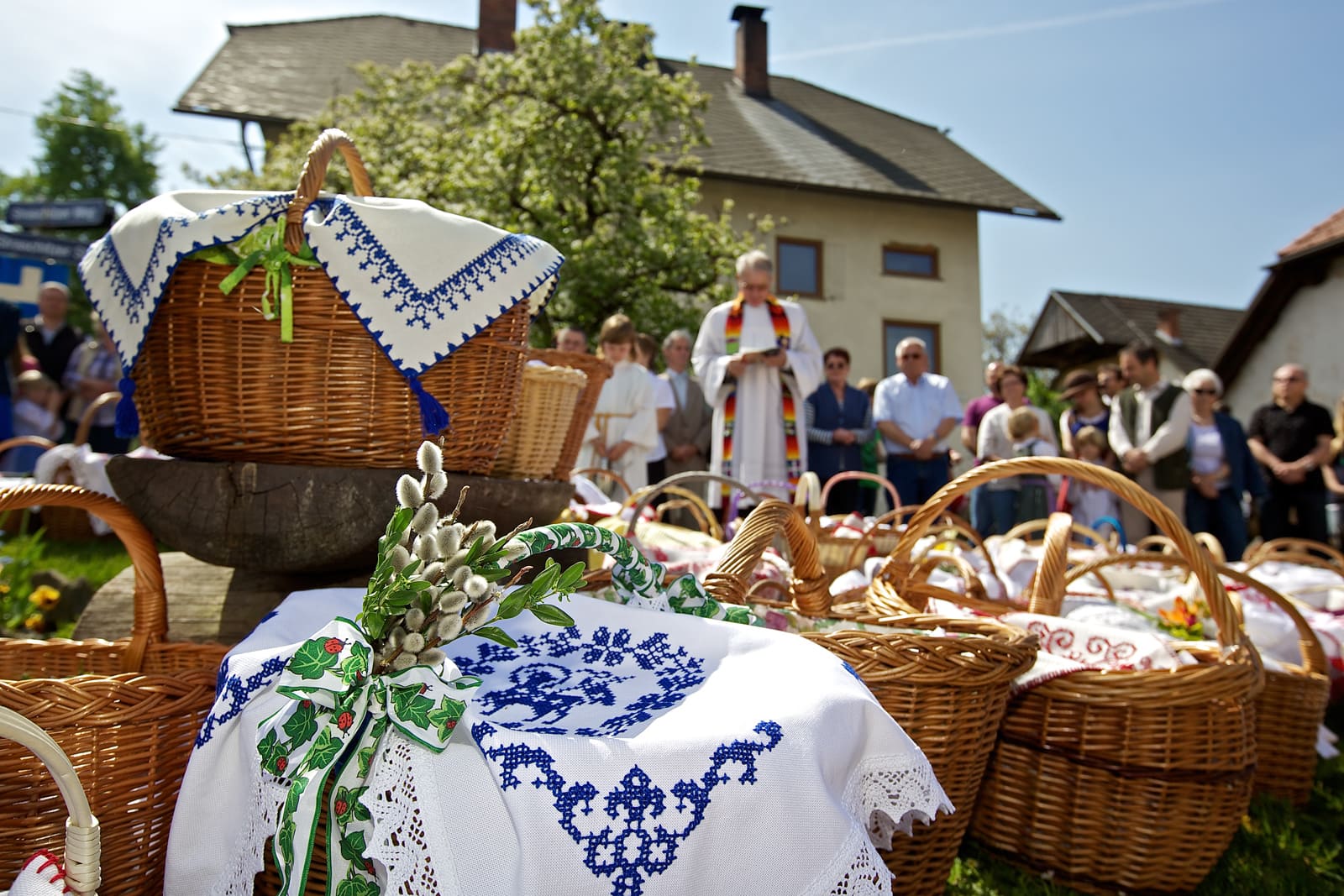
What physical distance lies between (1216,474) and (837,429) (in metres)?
2.43

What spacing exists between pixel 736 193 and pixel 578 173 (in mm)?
5196

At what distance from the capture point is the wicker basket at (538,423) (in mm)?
2672

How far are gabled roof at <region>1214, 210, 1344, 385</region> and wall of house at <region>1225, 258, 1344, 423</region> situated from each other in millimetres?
120

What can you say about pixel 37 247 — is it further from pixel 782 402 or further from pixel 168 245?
pixel 168 245

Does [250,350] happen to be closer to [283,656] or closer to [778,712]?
[283,656]

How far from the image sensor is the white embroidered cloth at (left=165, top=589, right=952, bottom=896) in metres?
1.09

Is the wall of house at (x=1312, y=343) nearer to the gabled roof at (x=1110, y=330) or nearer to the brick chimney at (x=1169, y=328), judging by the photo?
the gabled roof at (x=1110, y=330)

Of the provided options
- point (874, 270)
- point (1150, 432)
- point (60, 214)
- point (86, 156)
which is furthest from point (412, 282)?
point (86, 156)

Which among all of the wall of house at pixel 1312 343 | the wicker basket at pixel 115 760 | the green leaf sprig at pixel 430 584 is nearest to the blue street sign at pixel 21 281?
the wicker basket at pixel 115 760

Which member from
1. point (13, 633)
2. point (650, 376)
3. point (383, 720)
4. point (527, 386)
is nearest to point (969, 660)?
point (383, 720)

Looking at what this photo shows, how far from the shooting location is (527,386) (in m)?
2.63

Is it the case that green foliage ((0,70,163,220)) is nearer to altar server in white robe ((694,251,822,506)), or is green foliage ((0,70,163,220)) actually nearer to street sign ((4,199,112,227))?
street sign ((4,199,112,227))

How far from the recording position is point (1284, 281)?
16.6 metres

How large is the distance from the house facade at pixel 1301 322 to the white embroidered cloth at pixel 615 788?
664 inches
